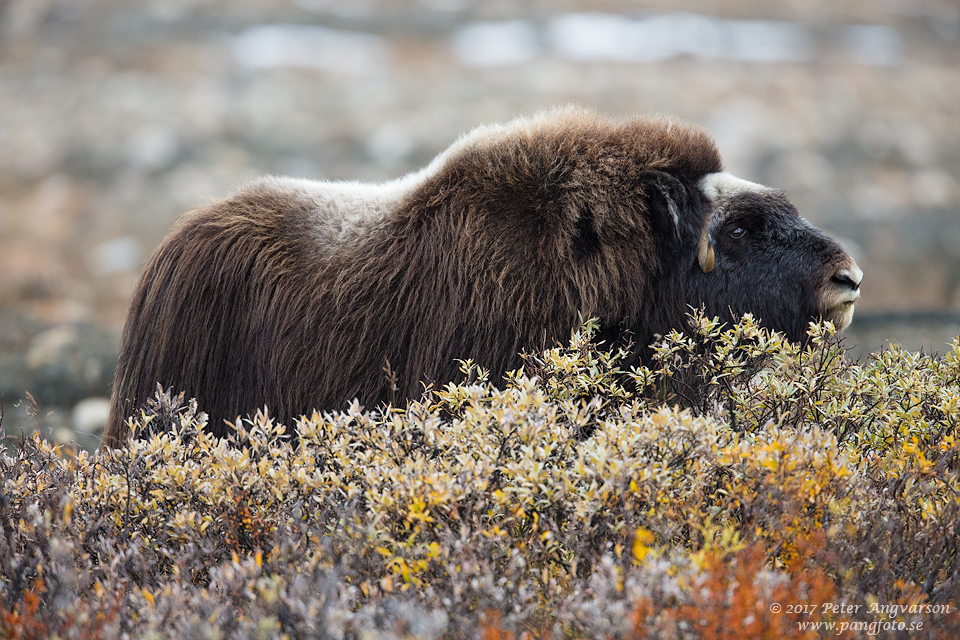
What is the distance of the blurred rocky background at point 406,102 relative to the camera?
33.3 ft

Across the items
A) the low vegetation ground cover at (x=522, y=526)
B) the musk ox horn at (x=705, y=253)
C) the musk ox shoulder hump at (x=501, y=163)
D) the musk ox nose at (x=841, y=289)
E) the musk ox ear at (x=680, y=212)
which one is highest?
the musk ox shoulder hump at (x=501, y=163)

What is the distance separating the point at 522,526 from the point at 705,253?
1.69 metres

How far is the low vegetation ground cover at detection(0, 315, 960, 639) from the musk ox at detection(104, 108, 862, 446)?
1.91ft

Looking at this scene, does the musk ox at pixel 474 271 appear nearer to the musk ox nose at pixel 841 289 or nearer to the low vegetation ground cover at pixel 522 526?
the musk ox nose at pixel 841 289

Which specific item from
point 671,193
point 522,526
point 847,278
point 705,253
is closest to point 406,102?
point 671,193

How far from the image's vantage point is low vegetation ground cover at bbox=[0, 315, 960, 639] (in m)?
1.87

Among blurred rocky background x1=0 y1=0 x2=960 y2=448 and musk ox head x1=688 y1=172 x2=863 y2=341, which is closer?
musk ox head x1=688 y1=172 x2=863 y2=341

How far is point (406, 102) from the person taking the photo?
12461 millimetres

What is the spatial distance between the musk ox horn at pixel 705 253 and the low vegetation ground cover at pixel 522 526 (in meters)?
0.68

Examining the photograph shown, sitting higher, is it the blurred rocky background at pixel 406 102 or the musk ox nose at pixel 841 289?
the blurred rocky background at pixel 406 102

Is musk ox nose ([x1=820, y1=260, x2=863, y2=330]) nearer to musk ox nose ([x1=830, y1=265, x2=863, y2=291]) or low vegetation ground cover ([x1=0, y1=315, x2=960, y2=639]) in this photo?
musk ox nose ([x1=830, y1=265, x2=863, y2=291])

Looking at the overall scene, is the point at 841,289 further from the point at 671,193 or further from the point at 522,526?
the point at 522,526

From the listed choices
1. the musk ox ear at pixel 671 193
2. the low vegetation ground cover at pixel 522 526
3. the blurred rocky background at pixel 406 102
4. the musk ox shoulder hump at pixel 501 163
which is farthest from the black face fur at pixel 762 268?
the blurred rocky background at pixel 406 102

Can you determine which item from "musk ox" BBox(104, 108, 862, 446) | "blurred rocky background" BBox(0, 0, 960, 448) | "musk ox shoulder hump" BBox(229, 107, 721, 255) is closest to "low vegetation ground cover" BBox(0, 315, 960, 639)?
"musk ox" BBox(104, 108, 862, 446)
